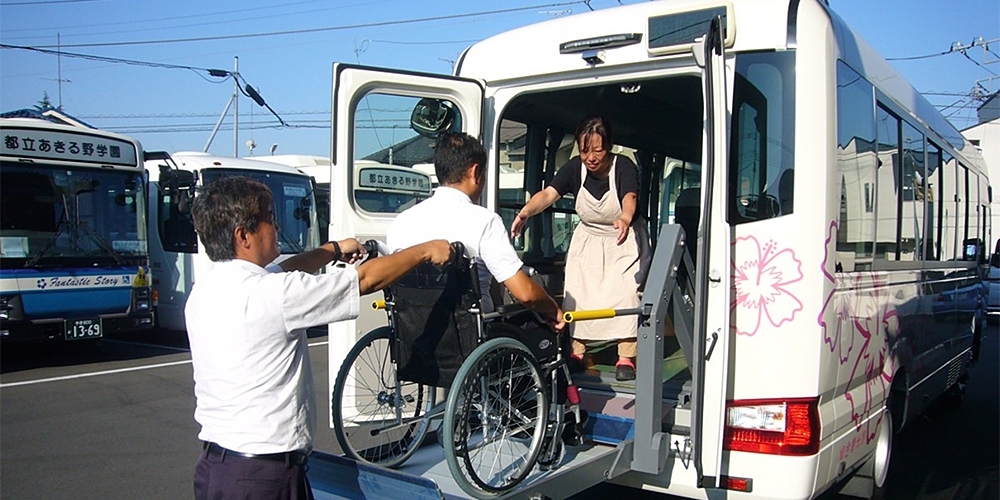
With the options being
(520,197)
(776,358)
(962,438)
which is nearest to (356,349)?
(776,358)

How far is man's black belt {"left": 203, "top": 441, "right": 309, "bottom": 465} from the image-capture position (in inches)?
102

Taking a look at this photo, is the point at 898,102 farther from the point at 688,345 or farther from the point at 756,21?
the point at 688,345

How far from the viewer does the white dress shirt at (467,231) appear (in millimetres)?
3543

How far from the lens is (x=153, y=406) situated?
326 inches

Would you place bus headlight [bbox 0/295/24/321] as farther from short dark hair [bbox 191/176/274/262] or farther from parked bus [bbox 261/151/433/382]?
short dark hair [bbox 191/176/274/262]

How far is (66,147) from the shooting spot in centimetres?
1035

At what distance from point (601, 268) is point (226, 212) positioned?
8.62 feet

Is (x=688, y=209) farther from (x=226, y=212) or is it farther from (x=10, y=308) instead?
(x=10, y=308)

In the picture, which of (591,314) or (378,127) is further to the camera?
(378,127)

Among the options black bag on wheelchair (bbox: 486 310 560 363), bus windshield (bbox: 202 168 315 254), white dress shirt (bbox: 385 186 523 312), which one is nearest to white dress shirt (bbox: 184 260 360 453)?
white dress shirt (bbox: 385 186 523 312)

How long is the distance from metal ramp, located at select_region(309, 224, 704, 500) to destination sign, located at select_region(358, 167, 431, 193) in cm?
147

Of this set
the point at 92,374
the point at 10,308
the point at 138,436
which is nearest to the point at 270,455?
the point at 138,436

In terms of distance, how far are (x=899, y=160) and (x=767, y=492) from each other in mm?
2516

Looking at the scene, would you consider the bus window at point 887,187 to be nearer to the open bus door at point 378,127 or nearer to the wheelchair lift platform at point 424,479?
the wheelchair lift platform at point 424,479
